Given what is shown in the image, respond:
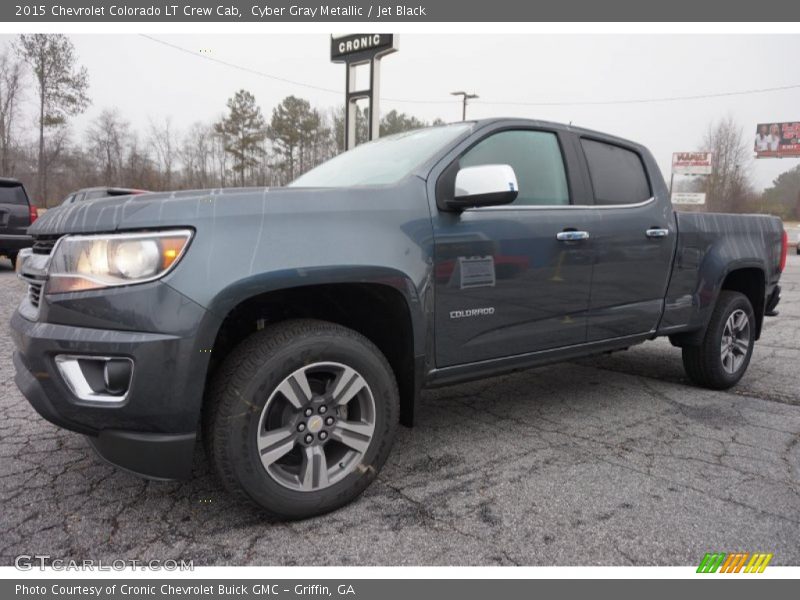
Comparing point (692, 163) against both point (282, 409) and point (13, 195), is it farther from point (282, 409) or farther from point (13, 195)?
point (282, 409)

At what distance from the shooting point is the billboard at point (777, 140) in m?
58.2

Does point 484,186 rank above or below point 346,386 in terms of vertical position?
above

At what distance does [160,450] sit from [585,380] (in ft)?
11.3

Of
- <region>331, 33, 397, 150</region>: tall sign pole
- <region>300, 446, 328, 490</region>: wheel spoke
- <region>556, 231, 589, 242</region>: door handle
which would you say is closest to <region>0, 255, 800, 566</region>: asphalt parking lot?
<region>300, 446, 328, 490</region>: wheel spoke

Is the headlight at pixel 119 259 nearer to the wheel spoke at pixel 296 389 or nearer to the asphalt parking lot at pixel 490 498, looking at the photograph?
the wheel spoke at pixel 296 389

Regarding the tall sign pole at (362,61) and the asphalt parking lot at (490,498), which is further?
the tall sign pole at (362,61)

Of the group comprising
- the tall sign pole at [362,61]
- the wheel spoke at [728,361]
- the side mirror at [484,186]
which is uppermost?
the tall sign pole at [362,61]

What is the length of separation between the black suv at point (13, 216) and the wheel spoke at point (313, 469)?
10.5 m

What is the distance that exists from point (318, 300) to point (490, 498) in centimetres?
117

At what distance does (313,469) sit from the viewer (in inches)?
87.6

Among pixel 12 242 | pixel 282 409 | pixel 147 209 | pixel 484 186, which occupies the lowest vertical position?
pixel 282 409

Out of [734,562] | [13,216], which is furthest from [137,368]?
[13,216]

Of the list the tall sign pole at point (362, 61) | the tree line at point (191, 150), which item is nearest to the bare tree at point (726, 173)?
the tree line at point (191, 150)

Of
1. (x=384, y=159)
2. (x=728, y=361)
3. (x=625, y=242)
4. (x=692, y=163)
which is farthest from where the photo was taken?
(x=692, y=163)
